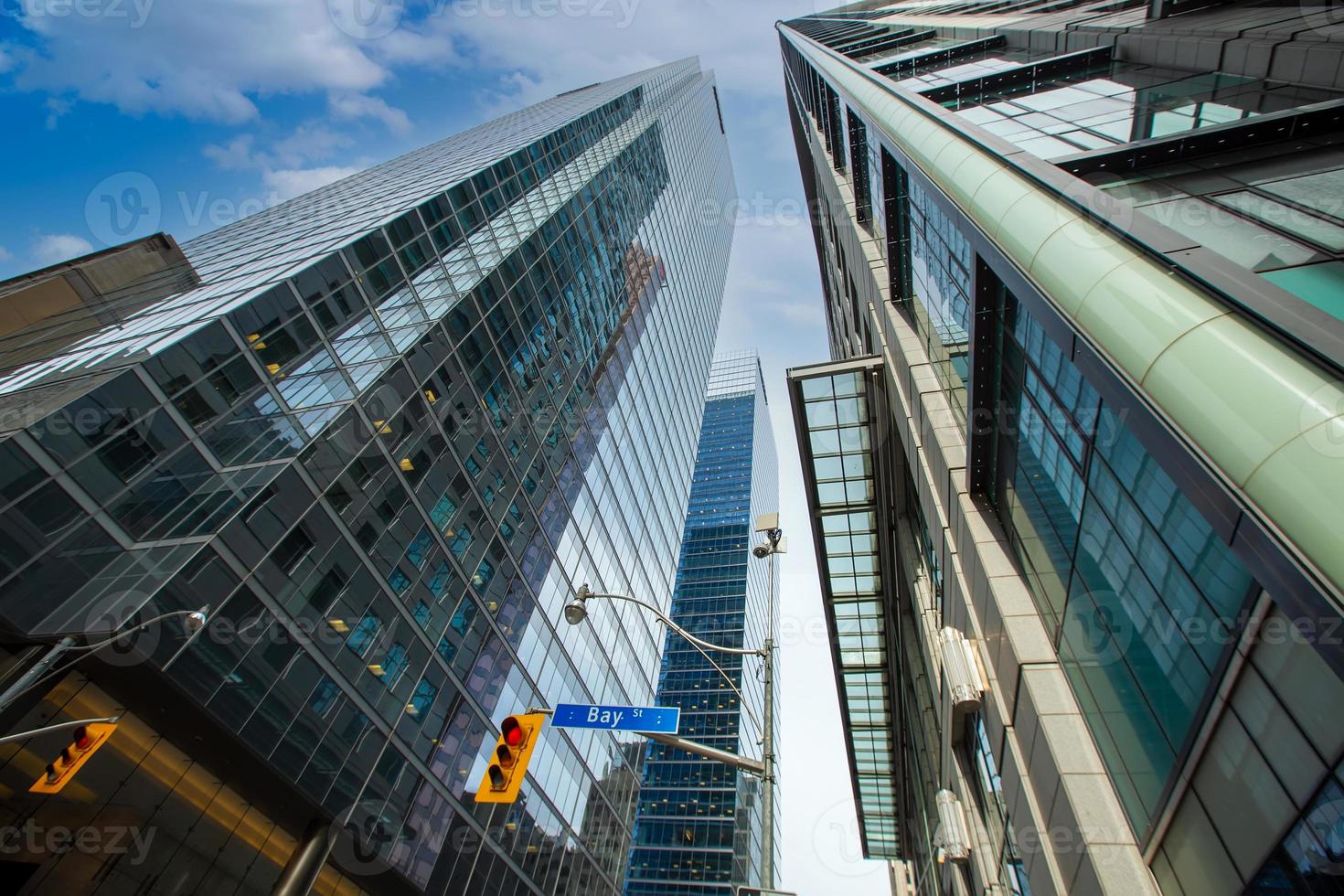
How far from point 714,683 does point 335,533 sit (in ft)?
256

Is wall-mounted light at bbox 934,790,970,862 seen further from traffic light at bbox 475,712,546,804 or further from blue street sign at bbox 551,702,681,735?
traffic light at bbox 475,712,546,804

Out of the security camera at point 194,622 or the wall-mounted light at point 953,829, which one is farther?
the wall-mounted light at point 953,829

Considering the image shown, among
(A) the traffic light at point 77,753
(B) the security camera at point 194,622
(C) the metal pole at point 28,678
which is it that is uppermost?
(C) the metal pole at point 28,678

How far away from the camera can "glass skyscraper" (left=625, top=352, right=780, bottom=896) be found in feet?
239

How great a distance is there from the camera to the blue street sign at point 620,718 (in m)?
9.37

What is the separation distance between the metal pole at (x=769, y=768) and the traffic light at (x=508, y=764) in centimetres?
325

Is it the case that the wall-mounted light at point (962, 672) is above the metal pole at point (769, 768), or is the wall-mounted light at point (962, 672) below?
below

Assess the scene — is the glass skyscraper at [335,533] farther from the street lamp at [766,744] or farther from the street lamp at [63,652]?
the street lamp at [766,744]

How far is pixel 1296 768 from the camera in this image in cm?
503

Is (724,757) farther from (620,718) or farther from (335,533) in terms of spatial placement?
(335,533)

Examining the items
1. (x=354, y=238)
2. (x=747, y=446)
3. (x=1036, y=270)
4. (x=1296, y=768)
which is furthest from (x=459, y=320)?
(x=747, y=446)

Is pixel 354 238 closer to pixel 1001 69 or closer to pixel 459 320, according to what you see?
pixel 459 320

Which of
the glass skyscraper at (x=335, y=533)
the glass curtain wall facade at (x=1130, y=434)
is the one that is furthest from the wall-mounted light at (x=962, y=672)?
the glass skyscraper at (x=335, y=533)

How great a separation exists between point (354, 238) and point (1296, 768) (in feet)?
95.4
